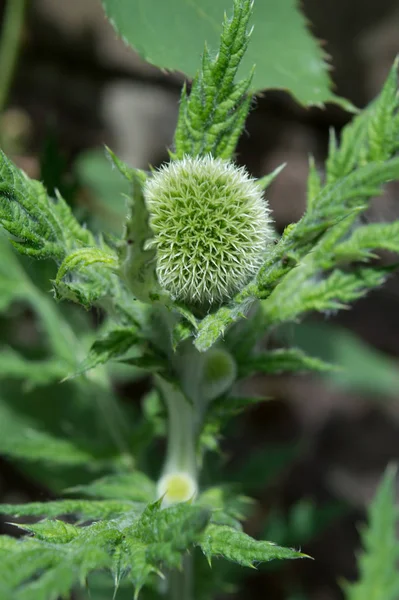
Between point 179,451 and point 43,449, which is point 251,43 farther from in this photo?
point 43,449

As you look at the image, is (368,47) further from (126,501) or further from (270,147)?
(126,501)

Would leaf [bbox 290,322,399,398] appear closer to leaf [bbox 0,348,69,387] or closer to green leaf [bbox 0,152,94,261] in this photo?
leaf [bbox 0,348,69,387]

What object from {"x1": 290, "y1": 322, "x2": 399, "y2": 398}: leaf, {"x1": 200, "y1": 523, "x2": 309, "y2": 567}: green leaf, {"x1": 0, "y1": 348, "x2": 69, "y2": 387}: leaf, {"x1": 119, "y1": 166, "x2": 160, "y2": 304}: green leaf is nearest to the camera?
{"x1": 119, "y1": 166, "x2": 160, "y2": 304}: green leaf

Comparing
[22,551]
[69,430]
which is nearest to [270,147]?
[69,430]

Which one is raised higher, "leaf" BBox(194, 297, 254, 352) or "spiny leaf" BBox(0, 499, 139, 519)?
"leaf" BBox(194, 297, 254, 352)

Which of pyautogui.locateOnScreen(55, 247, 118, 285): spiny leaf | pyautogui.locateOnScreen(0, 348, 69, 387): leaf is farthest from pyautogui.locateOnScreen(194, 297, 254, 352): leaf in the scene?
pyautogui.locateOnScreen(0, 348, 69, 387): leaf

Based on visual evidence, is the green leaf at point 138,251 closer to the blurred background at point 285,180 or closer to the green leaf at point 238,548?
the green leaf at point 238,548

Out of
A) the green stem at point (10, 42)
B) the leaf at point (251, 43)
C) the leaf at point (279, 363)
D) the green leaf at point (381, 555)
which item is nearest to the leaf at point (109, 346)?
the leaf at point (279, 363)
